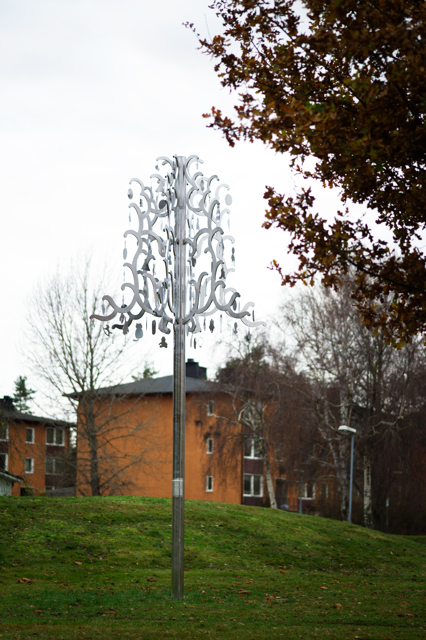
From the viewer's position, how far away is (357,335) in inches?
1300

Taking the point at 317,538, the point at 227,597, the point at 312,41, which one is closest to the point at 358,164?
the point at 312,41

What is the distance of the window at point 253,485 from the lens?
54.3 meters

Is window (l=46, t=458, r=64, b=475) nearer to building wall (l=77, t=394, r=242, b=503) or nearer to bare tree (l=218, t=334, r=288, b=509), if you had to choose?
building wall (l=77, t=394, r=242, b=503)

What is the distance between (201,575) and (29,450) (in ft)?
43.3

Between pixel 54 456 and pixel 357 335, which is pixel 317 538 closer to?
pixel 357 335

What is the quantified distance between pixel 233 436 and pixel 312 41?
33133mm

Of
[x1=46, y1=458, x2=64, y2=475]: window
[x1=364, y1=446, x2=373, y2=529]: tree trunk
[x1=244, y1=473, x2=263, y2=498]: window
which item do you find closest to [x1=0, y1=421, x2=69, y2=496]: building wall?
[x1=46, y1=458, x2=64, y2=475]: window

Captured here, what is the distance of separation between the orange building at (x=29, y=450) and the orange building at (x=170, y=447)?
144cm

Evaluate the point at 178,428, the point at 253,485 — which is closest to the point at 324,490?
the point at 253,485

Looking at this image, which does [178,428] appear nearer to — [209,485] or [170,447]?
[170,447]

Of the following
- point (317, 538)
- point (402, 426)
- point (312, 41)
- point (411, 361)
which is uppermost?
point (312, 41)

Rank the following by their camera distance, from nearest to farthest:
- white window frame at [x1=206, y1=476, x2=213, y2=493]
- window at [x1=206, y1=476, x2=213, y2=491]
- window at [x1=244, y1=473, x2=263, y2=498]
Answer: white window frame at [x1=206, y1=476, x2=213, y2=493] < window at [x1=206, y1=476, x2=213, y2=491] < window at [x1=244, y1=473, x2=263, y2=498]

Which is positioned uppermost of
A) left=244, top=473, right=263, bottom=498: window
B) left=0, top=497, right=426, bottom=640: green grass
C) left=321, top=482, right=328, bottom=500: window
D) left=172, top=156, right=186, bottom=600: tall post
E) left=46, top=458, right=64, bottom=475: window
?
left=172, top=156, right=186, bottom=600: tall post

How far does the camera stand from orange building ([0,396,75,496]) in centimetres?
1980
